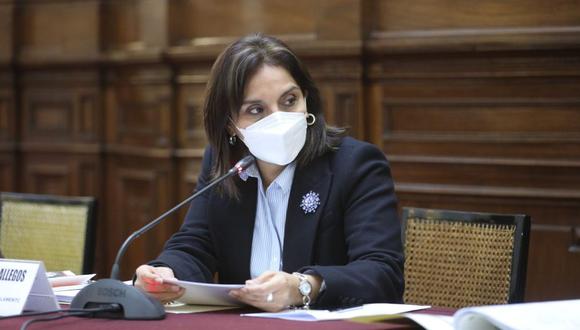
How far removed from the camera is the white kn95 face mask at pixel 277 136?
2.43 metres

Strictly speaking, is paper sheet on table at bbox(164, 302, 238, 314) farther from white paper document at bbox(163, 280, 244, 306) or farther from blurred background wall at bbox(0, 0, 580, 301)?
blurred background wall at bbox(0, 0, 580, 301)

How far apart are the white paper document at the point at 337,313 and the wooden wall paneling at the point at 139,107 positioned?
2909 millimetres

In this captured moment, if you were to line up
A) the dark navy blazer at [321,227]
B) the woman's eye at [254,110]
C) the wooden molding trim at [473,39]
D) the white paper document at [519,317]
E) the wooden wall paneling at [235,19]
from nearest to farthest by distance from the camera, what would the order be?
the white paper document at [519,317], the dark navy blazer at [321,227], the woman's eye at [254,110], the wooden molding trim at [473,39], the wooden wall paneling at [235,19]

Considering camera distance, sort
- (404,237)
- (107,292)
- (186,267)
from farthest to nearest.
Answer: (404,237)
(186,267)
(107,292)

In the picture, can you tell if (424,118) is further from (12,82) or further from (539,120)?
(12,82)

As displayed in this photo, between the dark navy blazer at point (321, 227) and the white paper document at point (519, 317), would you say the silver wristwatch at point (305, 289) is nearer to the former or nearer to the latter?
the dark navy blazer at point (321, 227)

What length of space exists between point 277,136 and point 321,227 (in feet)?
0.86

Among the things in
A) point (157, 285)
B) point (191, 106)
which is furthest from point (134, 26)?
point (157, 285)

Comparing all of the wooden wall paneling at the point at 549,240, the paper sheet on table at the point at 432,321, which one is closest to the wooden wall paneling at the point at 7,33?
the wooden wall paneling at the point at 549,240

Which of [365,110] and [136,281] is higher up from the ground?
[365,110]

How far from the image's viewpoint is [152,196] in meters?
4.96

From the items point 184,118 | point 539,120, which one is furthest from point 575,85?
point 184,118

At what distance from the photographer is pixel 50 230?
3.34 meters

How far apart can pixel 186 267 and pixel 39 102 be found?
327 centimetres
